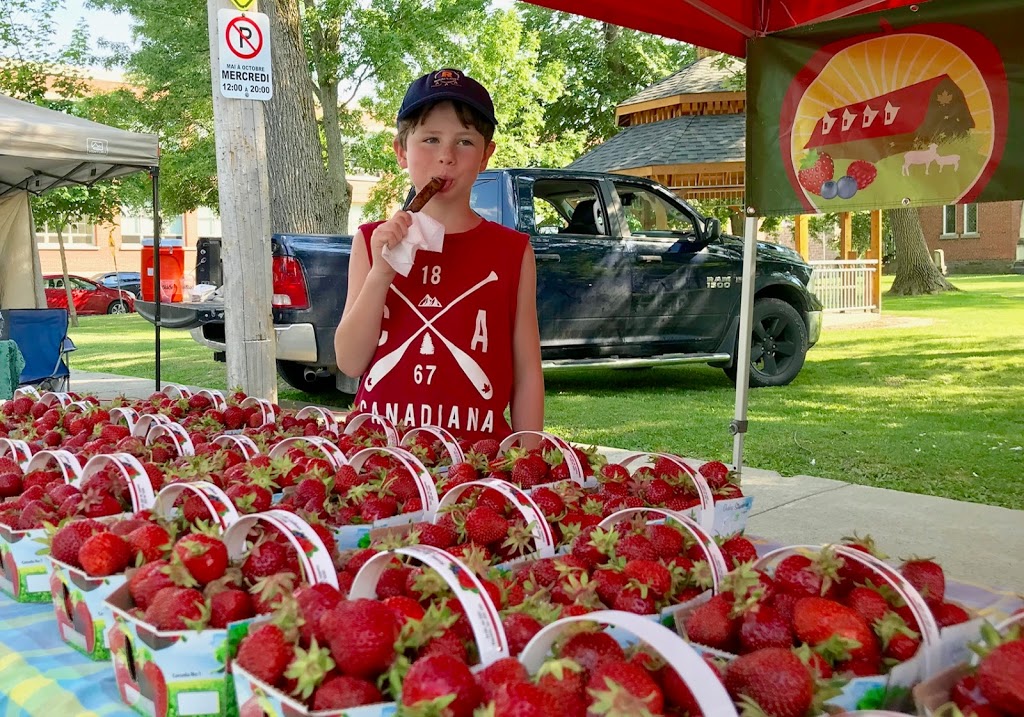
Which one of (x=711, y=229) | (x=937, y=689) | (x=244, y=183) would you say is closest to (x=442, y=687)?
(x=937, y=689)

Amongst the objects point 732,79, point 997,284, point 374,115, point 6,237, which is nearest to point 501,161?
point 374,115

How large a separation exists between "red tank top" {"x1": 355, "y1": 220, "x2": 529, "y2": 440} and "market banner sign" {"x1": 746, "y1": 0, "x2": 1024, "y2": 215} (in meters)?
1.45

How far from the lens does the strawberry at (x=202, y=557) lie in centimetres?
129

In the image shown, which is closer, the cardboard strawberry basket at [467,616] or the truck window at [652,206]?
the cardboard strawberry basket at [467,616]

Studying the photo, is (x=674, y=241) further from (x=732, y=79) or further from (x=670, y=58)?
(x=670, y=58)

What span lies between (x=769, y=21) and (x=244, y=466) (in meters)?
2.90

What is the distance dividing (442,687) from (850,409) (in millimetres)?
7861

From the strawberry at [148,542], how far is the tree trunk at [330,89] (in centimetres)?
1667

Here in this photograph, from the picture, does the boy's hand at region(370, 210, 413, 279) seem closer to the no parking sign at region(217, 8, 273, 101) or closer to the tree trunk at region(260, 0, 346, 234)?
the no parking sign at region(217, 8, 273, 101)

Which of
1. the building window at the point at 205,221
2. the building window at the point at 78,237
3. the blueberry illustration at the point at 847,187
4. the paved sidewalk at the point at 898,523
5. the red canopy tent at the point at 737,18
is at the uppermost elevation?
the building window at the point at 205,221

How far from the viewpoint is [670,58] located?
2797 centimetres

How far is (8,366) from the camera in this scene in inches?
244

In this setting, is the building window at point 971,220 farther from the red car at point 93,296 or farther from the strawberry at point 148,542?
the strawberry at point 148,542

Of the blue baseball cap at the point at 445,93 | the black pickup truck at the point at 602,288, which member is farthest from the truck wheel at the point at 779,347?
the blue baseball cap at the point at 445,93
